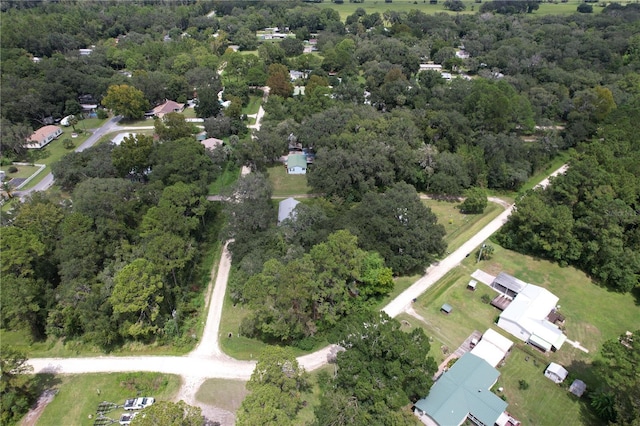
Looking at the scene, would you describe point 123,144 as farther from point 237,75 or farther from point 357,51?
point 357,51

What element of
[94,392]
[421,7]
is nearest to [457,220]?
[94,392]

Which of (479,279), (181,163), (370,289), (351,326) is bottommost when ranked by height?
(479,279)

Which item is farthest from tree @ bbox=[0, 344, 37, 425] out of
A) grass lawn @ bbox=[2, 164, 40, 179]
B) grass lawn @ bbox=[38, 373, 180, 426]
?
grass lawn @ bbox=[2, 164, 40, 179]

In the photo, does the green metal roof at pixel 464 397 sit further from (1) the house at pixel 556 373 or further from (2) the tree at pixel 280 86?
(2) the tree at pixel 280 86

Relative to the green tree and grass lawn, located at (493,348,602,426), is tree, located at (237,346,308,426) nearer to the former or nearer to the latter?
grass lawn, located at (493,348,602,426)

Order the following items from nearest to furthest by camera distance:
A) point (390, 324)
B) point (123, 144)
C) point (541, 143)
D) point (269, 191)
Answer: point (390, 324), point (269, 191), point (123, 144), point (541, 143)

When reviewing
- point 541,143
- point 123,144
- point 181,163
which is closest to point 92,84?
point 123,144

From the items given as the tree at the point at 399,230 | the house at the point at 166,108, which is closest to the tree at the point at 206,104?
the house at the point at 166,108
